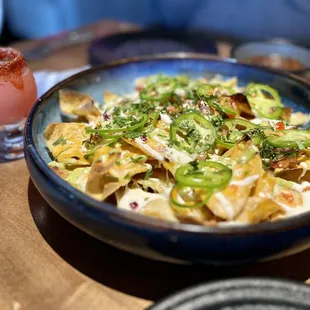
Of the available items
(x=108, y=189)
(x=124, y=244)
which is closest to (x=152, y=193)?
(x=108, y=189)

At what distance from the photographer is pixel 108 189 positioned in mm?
1401

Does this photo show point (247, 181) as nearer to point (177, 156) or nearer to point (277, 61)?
point (177, 156)

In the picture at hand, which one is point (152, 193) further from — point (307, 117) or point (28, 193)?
point (307, 117)

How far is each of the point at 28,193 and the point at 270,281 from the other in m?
1.04

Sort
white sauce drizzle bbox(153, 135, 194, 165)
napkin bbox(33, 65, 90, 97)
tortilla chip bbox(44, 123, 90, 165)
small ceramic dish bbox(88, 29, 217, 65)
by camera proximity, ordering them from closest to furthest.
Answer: white sauce drizzle bbox(153, 135, 194, 165) → tortilla chip bbox(44, 123, 90, 165) → napkin bbox(33, 65, 90, 97) → small ceramic dish bbox(88, 29, 217, 65)

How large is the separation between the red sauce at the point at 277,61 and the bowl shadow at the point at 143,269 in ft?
5.90

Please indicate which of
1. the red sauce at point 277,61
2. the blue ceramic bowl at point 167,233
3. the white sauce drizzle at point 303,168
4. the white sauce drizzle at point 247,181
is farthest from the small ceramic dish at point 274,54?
the blue ceramic bowl at point 167,233

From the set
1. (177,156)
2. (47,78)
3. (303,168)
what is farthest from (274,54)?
(177,156)

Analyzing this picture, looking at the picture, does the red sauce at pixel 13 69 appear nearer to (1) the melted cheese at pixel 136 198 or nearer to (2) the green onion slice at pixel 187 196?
(1) the melted cheese at pixel 136 198

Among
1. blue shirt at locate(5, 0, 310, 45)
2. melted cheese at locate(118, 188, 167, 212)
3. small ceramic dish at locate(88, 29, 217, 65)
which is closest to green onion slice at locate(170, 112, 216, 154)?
melted cheese at locate(118, 188, 167, 212)

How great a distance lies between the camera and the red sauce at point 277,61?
2939mm

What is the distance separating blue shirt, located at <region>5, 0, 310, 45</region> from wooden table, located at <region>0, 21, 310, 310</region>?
102 inches

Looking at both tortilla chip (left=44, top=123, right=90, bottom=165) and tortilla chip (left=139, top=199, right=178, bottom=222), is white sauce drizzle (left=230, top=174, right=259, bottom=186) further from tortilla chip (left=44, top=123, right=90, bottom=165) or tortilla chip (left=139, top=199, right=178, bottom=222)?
tortilla chip (left=44, top=123, right=90, bottom=165)

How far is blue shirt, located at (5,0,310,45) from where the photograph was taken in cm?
447
